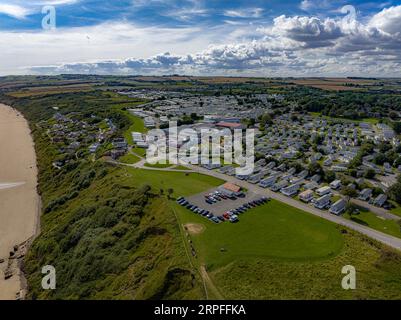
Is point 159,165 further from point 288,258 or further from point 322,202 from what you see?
point 288,258

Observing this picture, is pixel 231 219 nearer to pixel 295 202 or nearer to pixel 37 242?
pixel 295 202

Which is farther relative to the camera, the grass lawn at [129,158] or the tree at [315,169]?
the grass lawn at [129,158]

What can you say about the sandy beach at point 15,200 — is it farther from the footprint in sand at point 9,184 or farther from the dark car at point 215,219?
the dark car at point 215,219

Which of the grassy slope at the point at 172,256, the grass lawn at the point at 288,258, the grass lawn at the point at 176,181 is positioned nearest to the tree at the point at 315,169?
the grass lawn at the point at 288,258

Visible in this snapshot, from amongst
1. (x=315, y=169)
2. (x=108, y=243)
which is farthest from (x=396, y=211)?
(x=108, y=243)

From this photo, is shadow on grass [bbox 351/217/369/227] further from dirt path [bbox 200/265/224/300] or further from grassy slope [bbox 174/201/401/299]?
dirt path [bbox 200/265/224/300]

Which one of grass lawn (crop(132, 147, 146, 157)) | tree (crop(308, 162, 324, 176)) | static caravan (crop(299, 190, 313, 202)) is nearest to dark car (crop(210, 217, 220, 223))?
static caravan (crop(299, 190, 313, 202))
